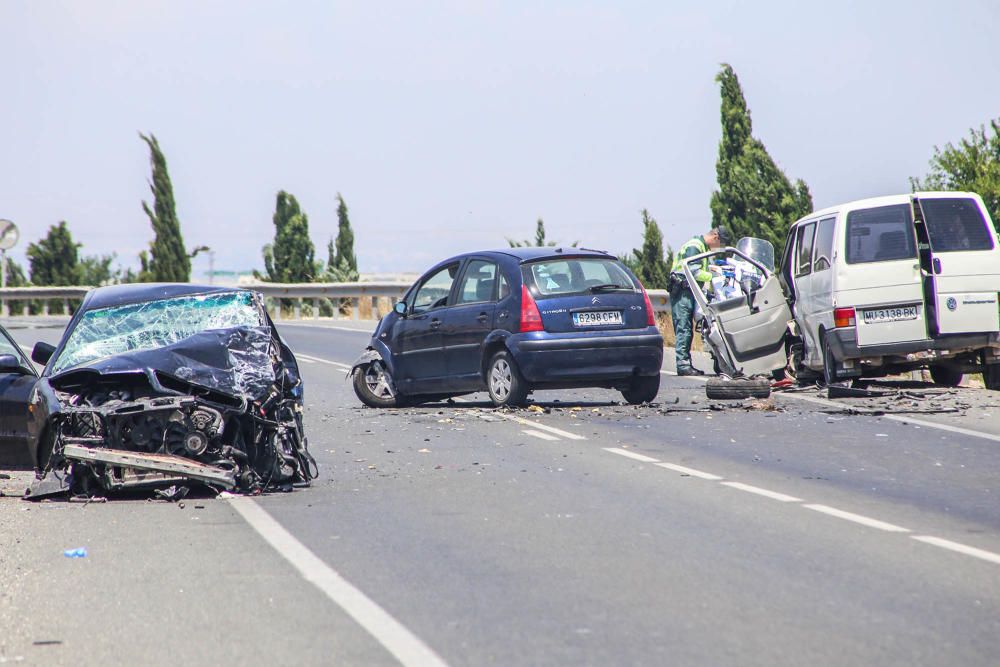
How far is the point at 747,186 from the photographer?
133ft

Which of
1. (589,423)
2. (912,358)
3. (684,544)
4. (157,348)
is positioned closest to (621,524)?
(684,544)

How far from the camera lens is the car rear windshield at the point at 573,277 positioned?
1473 cm

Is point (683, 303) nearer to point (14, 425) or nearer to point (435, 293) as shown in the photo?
point (435, 293)

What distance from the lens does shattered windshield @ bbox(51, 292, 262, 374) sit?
9.98 metres

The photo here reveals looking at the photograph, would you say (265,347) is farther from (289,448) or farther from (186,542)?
(186,542)

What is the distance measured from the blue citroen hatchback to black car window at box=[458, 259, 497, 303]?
13 millimetres

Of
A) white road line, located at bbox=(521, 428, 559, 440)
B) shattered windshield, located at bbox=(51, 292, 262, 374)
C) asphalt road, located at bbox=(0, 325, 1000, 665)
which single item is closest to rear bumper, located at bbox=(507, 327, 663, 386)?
white road line, located at bbox=(521, 428, 559, 440)

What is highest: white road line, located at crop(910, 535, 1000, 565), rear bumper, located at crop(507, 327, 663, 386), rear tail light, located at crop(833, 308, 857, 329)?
rear tail light, located at crop(833, 308, 857, 329)

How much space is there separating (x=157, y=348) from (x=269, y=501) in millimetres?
1294

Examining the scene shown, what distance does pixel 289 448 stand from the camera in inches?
383

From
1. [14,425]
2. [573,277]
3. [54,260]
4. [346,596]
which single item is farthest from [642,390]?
[54,260]

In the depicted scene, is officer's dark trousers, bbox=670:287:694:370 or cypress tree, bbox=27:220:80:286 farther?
cypress tree, bbox=27:220:80:286

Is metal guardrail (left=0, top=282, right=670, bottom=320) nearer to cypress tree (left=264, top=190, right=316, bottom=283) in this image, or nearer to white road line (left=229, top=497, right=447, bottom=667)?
cypress tree (left=264, top=190, right=316, bottom=283)

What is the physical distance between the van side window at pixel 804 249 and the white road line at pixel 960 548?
30.9 feet
